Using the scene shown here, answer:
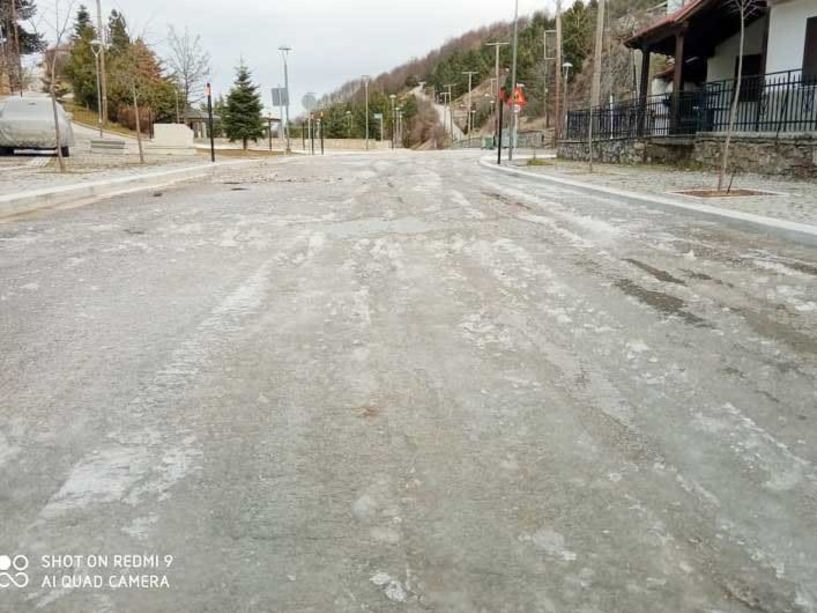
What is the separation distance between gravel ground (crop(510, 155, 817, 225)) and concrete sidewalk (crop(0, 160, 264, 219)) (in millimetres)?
9846

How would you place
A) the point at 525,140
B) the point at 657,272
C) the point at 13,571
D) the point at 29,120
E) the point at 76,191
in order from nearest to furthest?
the point at 13,571 → the point at 657,272 → the point at 76,191 → the point at 29,120 → the point at 525,140

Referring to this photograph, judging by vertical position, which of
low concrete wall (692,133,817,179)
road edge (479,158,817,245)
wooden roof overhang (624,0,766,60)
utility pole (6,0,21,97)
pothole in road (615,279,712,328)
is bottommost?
pothole in road (615,279,712,328)

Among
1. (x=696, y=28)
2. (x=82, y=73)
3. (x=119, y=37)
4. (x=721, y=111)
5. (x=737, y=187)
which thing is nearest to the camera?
(x=737, y=187)

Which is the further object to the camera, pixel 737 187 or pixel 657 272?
pixel 737 187

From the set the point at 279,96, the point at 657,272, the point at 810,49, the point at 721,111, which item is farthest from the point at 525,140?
the point at 657,272

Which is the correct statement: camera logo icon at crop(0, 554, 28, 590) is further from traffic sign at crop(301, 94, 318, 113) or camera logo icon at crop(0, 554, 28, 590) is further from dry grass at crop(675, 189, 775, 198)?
traffic sign at crop(301, 94, 318, 113)

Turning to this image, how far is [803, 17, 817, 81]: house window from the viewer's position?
1709 cm

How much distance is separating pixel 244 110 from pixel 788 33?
4075 centimetres

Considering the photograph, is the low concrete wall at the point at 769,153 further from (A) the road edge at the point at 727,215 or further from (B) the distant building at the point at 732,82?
(A) the road edge at the point at 727,215

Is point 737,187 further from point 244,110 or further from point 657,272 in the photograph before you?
point 244,110

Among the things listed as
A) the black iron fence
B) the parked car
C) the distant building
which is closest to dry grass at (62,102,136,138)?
the parked car

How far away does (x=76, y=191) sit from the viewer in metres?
12.4

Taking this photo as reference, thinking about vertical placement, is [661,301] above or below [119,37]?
below

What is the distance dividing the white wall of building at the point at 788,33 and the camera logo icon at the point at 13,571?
2002 cm
